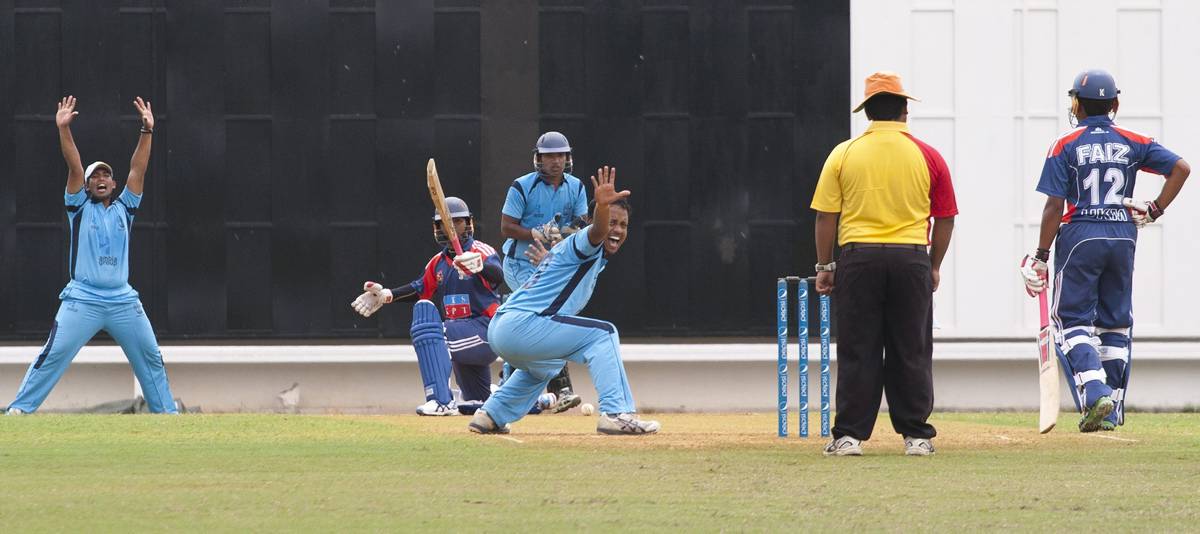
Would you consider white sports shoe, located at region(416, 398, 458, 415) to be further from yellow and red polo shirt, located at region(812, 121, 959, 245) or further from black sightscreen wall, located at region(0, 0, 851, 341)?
yellow and red polo shirt, located at region(812, 121, 959, 245)

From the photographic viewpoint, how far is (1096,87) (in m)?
9.98

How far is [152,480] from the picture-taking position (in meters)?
7.51

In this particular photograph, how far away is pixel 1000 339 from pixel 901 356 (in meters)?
7.61

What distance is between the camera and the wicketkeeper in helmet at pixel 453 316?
1282 cm

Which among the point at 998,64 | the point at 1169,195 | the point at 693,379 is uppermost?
the point at 998,64

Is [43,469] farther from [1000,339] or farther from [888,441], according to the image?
[1000,339]

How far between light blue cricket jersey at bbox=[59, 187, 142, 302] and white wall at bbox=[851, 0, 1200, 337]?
6.39m

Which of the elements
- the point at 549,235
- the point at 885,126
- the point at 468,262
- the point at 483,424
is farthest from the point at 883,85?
the point at 468,262

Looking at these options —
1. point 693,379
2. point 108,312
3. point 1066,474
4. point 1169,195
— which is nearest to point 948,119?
point 693,379

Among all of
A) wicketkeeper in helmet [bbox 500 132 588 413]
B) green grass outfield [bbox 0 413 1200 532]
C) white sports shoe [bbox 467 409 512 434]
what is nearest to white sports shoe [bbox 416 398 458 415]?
wicketkeeper in helmet [bbox 500 132 588 413]

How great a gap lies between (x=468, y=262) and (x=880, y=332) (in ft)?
Answer: 13.9

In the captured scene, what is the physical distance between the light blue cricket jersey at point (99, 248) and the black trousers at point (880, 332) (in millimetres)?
6026

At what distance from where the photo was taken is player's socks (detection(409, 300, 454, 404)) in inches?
518

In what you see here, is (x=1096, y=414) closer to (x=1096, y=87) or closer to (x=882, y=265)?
(x=1096, y=87)
